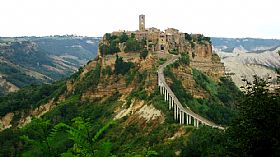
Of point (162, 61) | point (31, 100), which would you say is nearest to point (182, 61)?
point (162, 61)

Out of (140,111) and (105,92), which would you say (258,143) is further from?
(105,92)

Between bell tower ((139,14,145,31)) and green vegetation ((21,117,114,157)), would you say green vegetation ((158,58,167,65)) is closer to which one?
bell tower ((139,14,145,31))

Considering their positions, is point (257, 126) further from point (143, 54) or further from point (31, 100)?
point (31, 100)

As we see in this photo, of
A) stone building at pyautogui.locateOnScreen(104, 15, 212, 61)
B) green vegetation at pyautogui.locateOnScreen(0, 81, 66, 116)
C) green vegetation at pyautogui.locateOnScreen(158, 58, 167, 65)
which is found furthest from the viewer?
green vegetation at pyautogui.locateOnScreen(0, 81, 66, 116)

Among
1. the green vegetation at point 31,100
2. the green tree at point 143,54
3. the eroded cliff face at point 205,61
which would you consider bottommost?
the green vegetation at point 31,100

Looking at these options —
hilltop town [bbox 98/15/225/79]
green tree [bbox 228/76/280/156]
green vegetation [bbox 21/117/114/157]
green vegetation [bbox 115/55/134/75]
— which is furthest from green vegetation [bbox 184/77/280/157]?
hilltop town [bbox 98/15/225/79]

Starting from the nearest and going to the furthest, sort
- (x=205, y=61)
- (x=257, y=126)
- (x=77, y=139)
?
(x=77, y=139)
(x=257, y=126)
(x=205, y=61)

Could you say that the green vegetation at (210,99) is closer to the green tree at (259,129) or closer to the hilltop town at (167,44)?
the hilltop town at (167,44)

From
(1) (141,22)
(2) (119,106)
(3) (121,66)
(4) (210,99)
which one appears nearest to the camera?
(2) (119,106)

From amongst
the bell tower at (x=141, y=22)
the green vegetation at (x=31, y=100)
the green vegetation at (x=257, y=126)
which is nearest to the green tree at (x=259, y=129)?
the green vegetation at (x=257, y=126)

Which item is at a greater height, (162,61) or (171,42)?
(171,42)

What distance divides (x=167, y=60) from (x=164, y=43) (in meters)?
6.64

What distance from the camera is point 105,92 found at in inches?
3501

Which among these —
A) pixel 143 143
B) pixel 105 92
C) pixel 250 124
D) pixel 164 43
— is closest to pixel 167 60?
pixel 164 43
